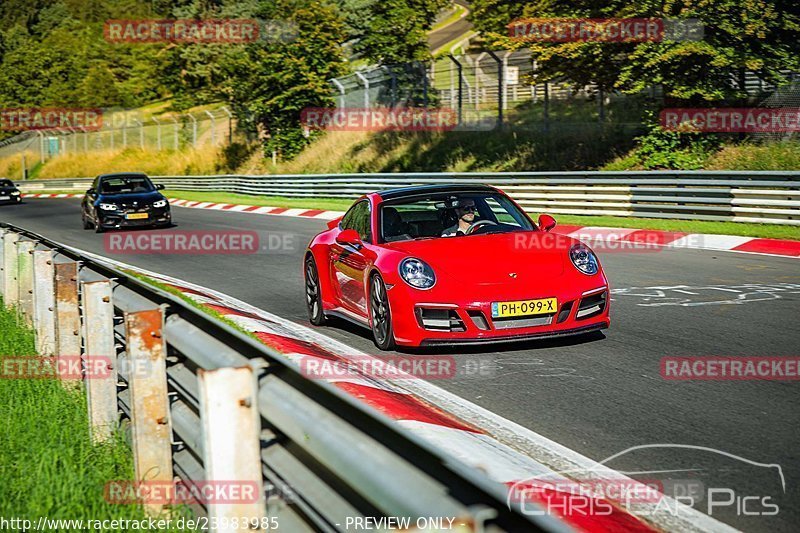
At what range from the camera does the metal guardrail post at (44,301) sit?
7629mm

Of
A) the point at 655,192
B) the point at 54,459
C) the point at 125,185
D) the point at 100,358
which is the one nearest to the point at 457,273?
the point at 100,358

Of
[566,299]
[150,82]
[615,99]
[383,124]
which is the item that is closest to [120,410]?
[566,299]

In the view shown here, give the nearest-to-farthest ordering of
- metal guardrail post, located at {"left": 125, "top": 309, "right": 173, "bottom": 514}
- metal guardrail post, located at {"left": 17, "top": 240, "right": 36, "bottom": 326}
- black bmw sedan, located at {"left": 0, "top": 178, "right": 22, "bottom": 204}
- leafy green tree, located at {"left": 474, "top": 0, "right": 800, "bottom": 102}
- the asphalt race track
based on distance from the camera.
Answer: metal guardrail post, located at {"left": 125, "top": 309, "right": 173, "bottom": 514}
the asphalt race track
metal guardrail post, located at {"left": 17, "top": 240, "right": 36, "bottom": 326}
leafy green tree, located at {"left": 474, "top": 0, "right": 800, "bottom": 102}
black bmw sedan, located at {"left": 0, "top": 178, "right": 22, "bottom": 204}

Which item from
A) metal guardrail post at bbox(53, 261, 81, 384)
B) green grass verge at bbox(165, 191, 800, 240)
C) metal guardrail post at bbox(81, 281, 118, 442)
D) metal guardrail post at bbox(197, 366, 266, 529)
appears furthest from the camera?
green grass verge at bbox(165, 191, 800, 240)

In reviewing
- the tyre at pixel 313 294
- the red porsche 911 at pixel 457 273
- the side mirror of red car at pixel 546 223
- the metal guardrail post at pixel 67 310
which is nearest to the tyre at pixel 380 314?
the red porsche 911 at pixel 457 273

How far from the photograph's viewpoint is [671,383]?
265 inches

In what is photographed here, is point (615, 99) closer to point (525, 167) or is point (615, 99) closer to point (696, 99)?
point (525, 167)

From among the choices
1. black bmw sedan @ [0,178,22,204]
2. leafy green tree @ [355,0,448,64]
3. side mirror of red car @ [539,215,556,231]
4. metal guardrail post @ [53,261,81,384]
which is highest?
leafy green tree @ [355,0,448,64]

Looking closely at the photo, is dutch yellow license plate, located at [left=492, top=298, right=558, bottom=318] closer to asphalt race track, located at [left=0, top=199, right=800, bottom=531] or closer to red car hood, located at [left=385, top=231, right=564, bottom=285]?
red car hood, located at [left=385, top=231, right=564, bottom=285]

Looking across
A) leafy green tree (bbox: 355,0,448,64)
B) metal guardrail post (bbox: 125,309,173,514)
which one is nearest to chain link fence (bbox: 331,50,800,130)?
metal guardrail post (bbox: 125,309,173,514)

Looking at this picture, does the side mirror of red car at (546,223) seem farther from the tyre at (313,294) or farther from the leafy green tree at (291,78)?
the leafy green tree at (291,78)

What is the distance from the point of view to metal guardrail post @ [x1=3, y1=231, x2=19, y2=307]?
10.1 meters

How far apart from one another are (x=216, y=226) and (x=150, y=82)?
87.2 metres

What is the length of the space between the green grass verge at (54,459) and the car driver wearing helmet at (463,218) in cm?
377
